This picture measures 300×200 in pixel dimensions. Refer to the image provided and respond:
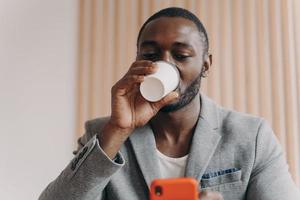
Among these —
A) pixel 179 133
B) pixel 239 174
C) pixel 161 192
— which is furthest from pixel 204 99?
pixel 161 192

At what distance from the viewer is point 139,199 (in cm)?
97

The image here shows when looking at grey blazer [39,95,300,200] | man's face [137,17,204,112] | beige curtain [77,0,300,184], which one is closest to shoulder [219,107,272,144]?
grey blazer [39,95,300,200]

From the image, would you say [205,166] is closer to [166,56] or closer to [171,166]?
[171,166]

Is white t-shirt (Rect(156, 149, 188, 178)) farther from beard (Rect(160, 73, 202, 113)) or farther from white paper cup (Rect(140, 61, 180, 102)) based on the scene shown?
white paper cup (Rect(140, 61, 180, 102))

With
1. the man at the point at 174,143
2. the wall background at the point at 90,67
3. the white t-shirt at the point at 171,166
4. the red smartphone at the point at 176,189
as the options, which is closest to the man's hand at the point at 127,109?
the man at the point at 174,143

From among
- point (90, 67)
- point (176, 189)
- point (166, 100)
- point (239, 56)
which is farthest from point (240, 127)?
point (90, 67)

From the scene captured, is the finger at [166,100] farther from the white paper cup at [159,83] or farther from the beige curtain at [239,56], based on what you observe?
the beige curtain at [239,56]

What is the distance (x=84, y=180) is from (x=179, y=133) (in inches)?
12.3

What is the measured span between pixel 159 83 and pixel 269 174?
371mm

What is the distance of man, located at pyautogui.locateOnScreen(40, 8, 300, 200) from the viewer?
896 millimetres

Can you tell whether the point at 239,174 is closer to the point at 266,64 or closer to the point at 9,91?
the point at 266,64

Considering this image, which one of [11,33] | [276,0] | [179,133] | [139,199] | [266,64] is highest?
[276,0]

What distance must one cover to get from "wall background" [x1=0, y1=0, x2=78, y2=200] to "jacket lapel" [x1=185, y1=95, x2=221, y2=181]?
957 millimetres

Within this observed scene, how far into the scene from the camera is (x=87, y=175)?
0.87m
